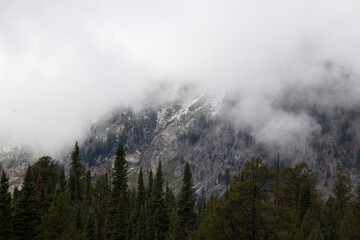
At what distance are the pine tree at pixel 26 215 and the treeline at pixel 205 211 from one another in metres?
0.13

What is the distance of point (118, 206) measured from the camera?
219 feet

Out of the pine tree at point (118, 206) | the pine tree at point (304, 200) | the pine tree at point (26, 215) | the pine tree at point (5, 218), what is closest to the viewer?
the pine tree at point (5, 218)

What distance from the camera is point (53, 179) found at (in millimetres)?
105625

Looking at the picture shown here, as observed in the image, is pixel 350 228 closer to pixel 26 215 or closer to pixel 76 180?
pixel 26 215

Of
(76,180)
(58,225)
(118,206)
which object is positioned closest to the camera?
(58,225)

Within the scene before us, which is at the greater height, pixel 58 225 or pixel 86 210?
pixel 86 210

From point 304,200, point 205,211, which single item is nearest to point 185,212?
point 205,211

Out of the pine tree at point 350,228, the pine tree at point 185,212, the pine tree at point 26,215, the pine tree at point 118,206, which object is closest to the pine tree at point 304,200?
the pine tree at point 350,228

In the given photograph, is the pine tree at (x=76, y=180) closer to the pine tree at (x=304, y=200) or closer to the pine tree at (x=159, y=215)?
the pine tree at (x=159, y=215)

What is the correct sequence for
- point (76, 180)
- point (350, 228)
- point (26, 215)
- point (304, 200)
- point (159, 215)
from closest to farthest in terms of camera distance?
point (26, 215), point (350, 228), point (304, 200), point (159, 215), point (76, 180)

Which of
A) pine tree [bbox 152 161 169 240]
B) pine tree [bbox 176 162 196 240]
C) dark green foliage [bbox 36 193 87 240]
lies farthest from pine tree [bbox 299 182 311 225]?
dark green foliage [bbox 36 193 87 240]

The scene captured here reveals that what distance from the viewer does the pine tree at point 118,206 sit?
67312 mm

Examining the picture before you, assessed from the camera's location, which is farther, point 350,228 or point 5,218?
point 350,228

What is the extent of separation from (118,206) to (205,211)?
20.8m
